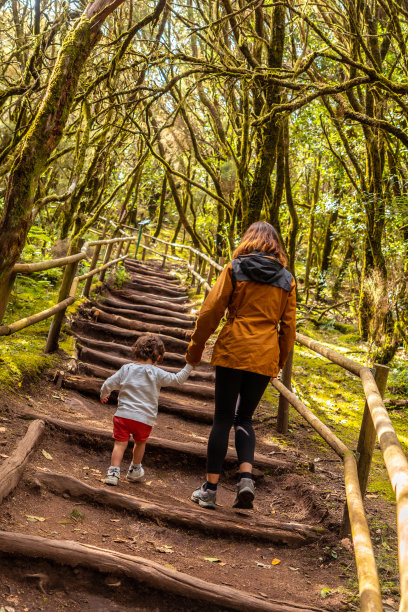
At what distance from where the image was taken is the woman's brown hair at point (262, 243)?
3.11 m

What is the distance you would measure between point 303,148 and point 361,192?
4.35m

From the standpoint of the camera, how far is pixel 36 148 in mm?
2850

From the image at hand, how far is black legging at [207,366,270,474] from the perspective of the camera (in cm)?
308

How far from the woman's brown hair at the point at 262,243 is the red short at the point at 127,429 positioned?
1.32 metres

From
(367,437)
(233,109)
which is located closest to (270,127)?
(233,109)

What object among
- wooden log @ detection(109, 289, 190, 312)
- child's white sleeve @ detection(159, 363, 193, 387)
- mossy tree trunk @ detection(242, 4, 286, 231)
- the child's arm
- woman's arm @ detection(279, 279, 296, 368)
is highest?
mossy tree trunk @ detection(242, 4, 286, 231)

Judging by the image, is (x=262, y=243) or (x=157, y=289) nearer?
(x=262, y=243)

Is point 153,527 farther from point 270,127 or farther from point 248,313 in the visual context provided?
point 270,127

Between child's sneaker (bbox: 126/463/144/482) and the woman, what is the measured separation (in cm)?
46

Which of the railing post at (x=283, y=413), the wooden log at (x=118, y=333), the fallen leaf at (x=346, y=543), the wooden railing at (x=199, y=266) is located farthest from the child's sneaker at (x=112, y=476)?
the wooden railing at (x=199, y=266)

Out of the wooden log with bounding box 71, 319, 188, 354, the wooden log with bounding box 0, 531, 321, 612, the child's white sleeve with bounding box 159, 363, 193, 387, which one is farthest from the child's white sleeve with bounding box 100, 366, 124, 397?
the wooden log with bounding box 71, 319, 188, 354

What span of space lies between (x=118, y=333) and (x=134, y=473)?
3356 mm

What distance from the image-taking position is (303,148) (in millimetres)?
11766

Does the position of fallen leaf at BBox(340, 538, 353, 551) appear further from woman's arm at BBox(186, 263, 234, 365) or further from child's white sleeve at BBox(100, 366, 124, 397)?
child's white sleeve at BBox(100, 366, 124, 397)
